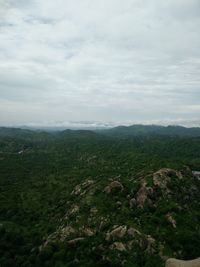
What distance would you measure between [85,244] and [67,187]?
154 ft

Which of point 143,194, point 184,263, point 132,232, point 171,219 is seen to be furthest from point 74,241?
point 184,263

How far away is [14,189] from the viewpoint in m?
114

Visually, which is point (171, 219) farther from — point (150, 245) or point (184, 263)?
point (184, 263)

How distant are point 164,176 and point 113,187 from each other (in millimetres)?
13381

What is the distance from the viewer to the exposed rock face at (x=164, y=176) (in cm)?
7594

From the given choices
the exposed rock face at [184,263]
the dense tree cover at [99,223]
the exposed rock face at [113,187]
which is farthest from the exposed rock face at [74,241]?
the exposed rock face at [184,263]

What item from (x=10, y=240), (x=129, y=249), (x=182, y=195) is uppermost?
(x=182, y=195)

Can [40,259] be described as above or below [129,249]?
below

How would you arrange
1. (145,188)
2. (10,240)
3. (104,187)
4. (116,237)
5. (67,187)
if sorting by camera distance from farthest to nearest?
(67,187) < (104,187) < (145,188) < (10,240) < (116,237)

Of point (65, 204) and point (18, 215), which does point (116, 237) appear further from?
point (18, 215)

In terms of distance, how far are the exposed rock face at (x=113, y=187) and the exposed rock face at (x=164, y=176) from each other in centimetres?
893

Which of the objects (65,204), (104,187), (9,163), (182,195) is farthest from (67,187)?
(9,163)

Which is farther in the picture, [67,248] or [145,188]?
[145,188]

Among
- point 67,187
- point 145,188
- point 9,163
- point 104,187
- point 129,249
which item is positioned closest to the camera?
point 129,249
